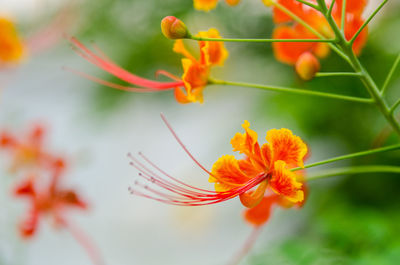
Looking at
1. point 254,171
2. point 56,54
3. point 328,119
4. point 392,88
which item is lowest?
point 56,54

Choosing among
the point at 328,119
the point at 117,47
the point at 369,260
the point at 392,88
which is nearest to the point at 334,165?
the point at 328,119

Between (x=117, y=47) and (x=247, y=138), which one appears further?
(x=117, y=47)

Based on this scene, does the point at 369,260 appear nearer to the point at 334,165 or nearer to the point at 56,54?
the point at 334,165

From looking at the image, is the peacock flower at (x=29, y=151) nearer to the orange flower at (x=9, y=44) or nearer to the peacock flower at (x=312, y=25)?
the orange flower at (x=9, y=44)

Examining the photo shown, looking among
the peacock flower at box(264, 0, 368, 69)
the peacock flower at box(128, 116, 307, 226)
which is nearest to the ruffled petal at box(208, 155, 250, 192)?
the peacock flower at box(128, 116, 307, 226)

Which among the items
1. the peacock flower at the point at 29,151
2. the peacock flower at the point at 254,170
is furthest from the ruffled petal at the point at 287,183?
the peacock flower at the point at 29,151

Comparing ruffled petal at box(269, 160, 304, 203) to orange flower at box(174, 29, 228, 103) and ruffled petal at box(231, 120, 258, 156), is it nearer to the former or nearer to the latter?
ruffled petal at box(231, 120, 258, 156)

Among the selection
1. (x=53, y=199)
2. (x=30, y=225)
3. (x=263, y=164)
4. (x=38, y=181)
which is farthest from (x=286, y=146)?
(x=38, y=181)
